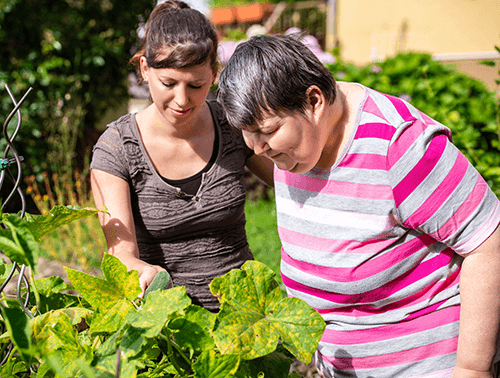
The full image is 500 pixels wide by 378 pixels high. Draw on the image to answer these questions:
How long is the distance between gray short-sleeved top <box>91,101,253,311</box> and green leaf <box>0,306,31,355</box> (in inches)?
36.5

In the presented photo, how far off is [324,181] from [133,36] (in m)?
4.51

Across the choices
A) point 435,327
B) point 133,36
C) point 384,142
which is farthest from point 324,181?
point 133,36

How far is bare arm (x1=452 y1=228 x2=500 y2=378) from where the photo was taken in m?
0.93

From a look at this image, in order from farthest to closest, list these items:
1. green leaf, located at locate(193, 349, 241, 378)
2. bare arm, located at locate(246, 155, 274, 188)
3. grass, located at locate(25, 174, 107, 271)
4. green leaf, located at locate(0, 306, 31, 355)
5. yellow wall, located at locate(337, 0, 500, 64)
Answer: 1. yellow wall, located at locate(337, 0, 500, 64)
2. grass, located at locate(25, 174, 107, 271)
3. bare arm, located at locate(246, 155, 274, 188)
4. green leaf, located at locate(193, 349, 241, 378)
5. green leaf, located at locate(0, 306, 31, 355)

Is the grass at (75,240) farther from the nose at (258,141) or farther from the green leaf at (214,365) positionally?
the green leaf at (214,365)

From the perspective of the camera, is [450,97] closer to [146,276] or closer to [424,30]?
[146,276]

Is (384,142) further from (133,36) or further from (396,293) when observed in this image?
(133,36)

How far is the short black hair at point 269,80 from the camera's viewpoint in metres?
0.96

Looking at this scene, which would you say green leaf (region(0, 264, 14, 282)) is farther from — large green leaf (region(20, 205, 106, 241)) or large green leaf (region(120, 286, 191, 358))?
large green leaf (region(120, 286, 191, 358))

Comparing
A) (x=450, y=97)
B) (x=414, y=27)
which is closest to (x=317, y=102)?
(x=450, y=97)

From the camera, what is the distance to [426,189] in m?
0.93

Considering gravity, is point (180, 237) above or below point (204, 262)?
above

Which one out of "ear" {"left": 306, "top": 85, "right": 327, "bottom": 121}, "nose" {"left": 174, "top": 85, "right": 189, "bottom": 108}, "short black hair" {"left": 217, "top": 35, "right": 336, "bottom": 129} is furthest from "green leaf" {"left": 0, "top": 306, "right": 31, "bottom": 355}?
"nose" {"left": 174, "top": 85, "right": 189, "bottom": 108}

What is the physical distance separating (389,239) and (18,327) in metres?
0.78
